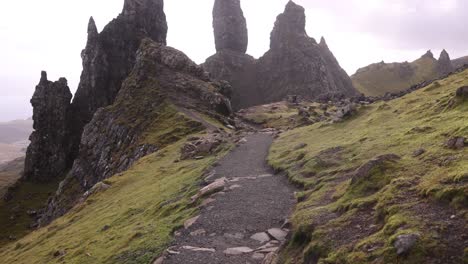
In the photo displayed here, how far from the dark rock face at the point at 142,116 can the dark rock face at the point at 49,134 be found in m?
37.4

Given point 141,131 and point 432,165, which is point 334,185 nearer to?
point 432,165

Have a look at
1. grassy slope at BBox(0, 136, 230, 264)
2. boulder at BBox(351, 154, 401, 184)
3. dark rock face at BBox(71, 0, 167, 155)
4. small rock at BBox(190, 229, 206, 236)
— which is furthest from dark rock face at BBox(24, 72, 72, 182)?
boulder at BBox(351, 154, 401, 184)

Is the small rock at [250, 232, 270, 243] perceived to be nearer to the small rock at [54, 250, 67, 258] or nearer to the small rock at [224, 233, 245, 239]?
the small rock at [224, 233, 245, 239]

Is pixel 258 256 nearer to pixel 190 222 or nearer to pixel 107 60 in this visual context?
pixel 190 222

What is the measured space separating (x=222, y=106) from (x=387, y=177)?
10092 cm

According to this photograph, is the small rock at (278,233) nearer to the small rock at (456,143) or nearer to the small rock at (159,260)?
the small rock at (159,260)

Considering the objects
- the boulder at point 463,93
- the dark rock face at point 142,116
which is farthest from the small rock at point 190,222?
the dark rock face at point 142,116

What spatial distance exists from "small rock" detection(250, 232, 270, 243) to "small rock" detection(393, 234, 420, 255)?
32.2ft

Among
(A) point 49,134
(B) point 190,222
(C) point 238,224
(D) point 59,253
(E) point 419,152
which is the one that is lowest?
(D) point 59,253

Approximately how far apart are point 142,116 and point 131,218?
78.1 metres

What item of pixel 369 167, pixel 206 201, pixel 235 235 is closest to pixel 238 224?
pixel 235 235

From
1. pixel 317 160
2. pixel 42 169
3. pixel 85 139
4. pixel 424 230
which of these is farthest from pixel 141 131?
pixel 424 230

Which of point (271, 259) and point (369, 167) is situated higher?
point (369, 167)

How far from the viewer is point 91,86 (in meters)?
163
